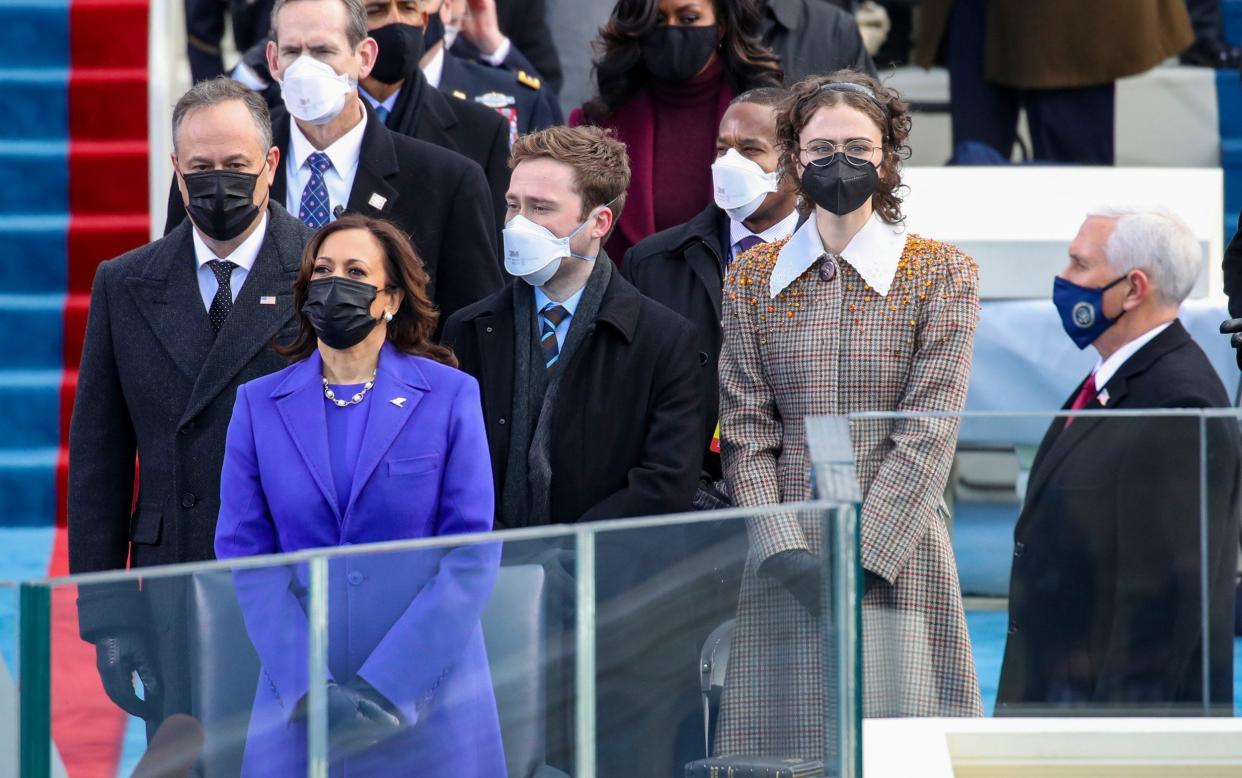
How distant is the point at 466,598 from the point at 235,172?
1.45 m

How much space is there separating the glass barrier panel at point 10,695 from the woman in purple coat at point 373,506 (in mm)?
356

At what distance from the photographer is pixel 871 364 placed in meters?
4.33

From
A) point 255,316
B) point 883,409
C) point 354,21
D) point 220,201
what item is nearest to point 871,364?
point 883,409

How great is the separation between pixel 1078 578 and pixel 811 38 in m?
2.49

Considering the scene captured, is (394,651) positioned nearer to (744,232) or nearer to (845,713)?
(845,713)

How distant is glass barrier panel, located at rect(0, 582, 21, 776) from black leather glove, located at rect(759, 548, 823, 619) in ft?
4.11

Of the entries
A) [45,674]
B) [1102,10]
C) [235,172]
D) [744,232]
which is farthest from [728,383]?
[1102,10]

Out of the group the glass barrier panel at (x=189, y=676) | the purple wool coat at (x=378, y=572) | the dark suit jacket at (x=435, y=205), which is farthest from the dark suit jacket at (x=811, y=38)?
the glass barrier panel at (x=189, y=676)

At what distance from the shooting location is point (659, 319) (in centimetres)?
452

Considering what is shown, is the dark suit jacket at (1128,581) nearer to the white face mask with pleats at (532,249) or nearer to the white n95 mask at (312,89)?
the white face mask with pleats at (532,249)

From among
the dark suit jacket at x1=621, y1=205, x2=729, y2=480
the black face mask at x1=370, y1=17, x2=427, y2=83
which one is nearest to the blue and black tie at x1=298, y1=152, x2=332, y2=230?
the black face mask at x1=370, y1=17, x2=427, y2=83

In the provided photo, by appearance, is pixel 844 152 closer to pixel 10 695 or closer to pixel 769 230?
pixel 769 230

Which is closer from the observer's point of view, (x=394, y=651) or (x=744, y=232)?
(x=394, y=651)

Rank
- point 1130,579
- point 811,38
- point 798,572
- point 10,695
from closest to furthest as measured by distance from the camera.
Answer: point 10,695, point 798,572, point 1130,579, point 811,38
